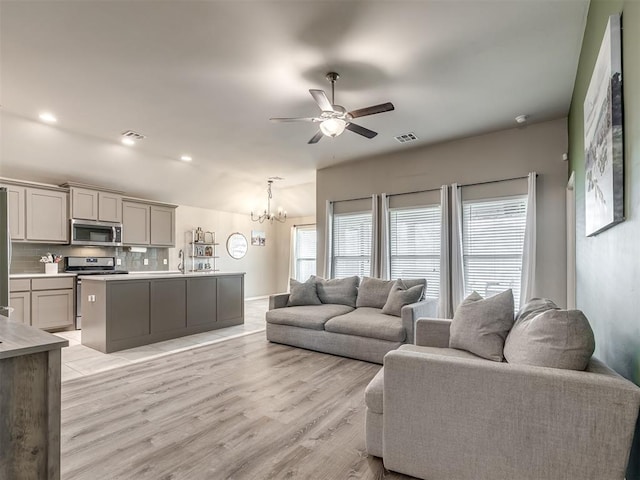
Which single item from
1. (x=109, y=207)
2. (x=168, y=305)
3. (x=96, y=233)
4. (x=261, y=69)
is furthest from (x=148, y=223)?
(x=261, y=69)

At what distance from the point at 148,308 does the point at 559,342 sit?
4.62 m

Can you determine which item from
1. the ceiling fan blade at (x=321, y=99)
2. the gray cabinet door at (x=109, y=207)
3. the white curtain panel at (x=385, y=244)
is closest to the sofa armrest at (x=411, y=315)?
the white curtain panel at (x=385, y=244)

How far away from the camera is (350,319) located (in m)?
4.00

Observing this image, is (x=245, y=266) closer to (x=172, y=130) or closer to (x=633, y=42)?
(x=172, y=130)

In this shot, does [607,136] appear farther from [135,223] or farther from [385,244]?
[135,223]

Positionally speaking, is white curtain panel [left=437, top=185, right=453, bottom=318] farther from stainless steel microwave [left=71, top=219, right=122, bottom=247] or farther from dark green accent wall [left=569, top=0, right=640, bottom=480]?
stainless steel microwave [left=71, top=219, right=122, bottom=247]

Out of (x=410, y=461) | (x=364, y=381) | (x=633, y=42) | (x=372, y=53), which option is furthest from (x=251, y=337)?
(x=633, y=42)

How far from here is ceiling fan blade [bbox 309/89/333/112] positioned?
8.66 feet

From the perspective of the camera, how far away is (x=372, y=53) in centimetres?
280

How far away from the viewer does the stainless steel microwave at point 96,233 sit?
5.61m

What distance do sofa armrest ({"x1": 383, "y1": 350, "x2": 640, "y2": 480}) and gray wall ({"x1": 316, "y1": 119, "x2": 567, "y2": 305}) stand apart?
2.94 meters

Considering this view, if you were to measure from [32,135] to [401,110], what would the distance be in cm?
502

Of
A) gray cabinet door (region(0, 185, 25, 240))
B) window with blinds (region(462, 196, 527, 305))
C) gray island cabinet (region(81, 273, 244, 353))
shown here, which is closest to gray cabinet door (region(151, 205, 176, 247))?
gray cabinet door (region(0, 185, 25, 240))

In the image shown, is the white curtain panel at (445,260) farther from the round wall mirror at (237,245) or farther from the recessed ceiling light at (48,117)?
the round wall mirror at (237,245)
